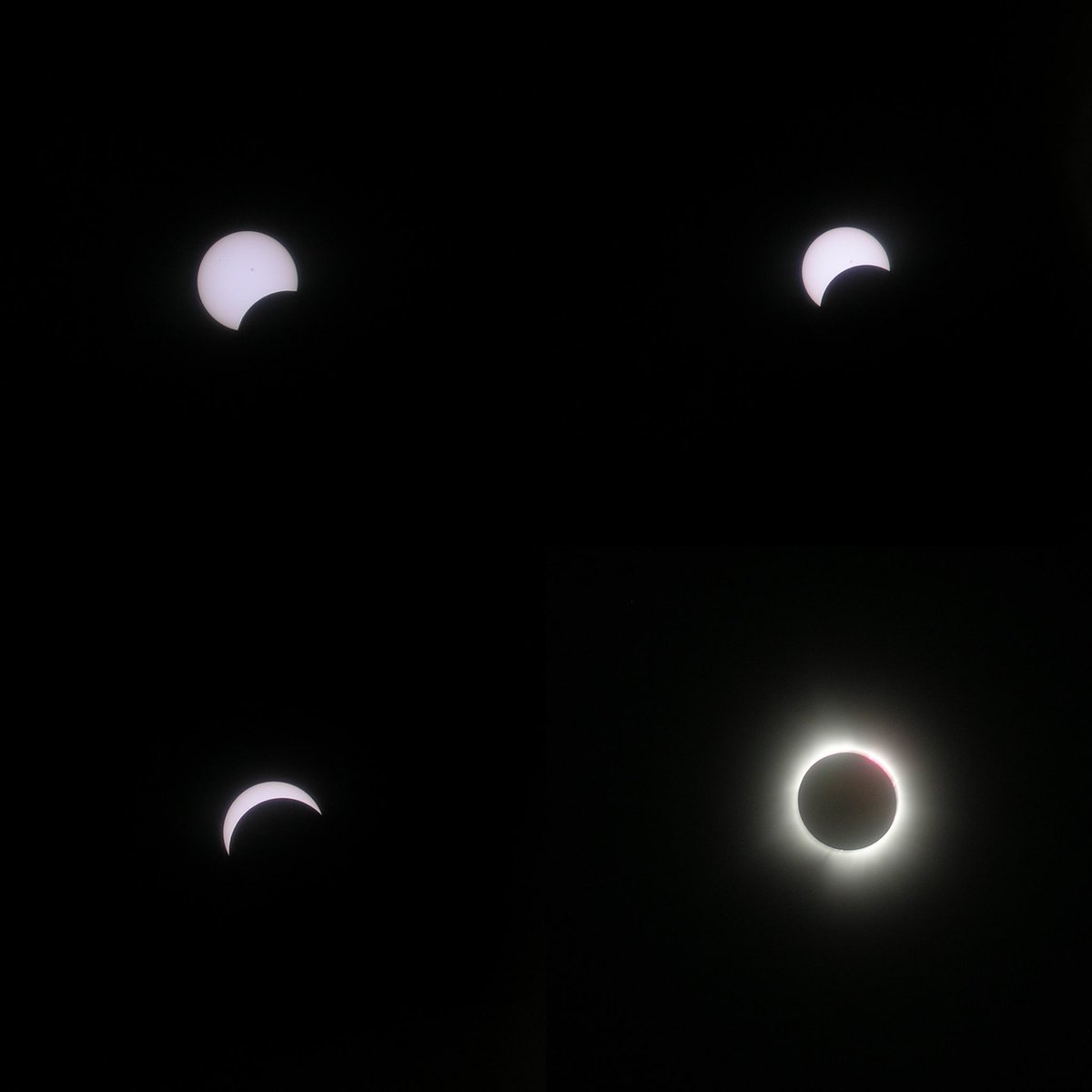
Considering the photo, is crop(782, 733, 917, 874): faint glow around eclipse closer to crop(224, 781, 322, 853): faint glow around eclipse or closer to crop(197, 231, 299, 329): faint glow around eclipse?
crop(224, 781, 322, 853): faint glow around eclipse

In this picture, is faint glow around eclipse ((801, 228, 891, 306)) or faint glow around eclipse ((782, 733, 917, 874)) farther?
faint glow around eclipse ((801, 228, 891, 306))

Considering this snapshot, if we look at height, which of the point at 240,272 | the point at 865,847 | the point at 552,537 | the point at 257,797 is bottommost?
the point at 865,847

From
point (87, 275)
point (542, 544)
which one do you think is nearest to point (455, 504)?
point (542, 544)

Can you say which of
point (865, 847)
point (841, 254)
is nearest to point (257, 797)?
point (865, 847)

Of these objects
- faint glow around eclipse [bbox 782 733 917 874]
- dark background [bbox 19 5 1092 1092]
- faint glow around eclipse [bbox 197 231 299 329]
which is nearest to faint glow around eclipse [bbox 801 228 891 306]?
dark background [bbox 19 5 1092 1092]

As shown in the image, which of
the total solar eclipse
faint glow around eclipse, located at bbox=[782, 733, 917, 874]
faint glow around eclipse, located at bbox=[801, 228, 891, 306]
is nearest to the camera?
the total solar eclipse

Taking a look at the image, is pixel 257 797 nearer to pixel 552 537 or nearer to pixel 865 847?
pixel 552 537

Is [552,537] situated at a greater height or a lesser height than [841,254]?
lesser
